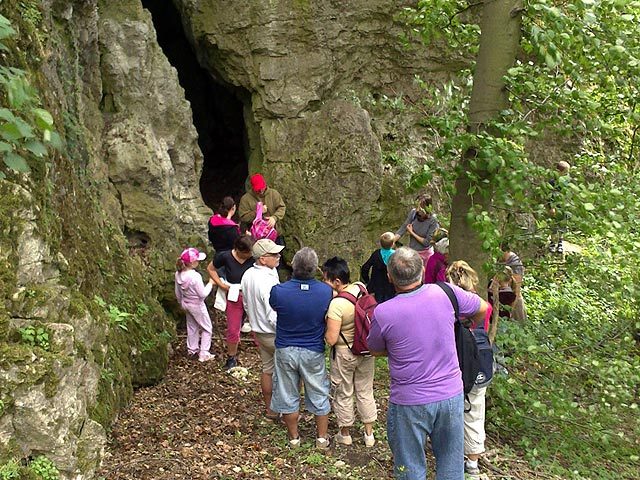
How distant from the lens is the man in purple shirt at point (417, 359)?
13.3 feet

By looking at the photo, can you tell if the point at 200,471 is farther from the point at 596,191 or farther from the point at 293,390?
the point at 596,191

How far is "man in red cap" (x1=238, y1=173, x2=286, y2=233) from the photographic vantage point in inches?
Result: 420

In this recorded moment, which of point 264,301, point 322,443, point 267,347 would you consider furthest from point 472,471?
point 264,301

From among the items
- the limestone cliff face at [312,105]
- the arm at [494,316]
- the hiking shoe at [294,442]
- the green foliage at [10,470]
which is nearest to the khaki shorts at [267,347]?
the hiking shoe at [294,442]

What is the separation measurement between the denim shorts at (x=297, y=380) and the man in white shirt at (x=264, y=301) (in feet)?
1.81

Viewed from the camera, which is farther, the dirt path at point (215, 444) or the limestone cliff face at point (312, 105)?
the limestone cliff face at point (312, 105)

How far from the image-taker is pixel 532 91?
5.81 meters

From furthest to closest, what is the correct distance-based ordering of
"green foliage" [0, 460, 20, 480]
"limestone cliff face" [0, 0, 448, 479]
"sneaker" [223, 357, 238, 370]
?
1. "sneaker" [223, 357, 238, 370]
2. "limestone cliff face" [0, 0, 448, 479]
3. "green foliage" [0, 460, 20, 480]

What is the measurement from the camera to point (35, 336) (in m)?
3.92

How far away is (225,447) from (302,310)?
1596 millimetres

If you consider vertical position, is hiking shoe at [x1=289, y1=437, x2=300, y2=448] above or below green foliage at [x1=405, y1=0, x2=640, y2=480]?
below

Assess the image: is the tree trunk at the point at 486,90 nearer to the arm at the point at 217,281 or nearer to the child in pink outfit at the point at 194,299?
the arm at the point at 217,281

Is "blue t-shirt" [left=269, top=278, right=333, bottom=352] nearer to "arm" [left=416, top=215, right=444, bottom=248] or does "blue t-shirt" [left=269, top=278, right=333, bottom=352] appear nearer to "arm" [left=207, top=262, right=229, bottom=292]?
"arm" [left=207, top=262, right=229, bottom=292]

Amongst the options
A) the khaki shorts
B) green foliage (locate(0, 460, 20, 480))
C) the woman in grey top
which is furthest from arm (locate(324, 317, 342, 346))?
the woman in grey top
